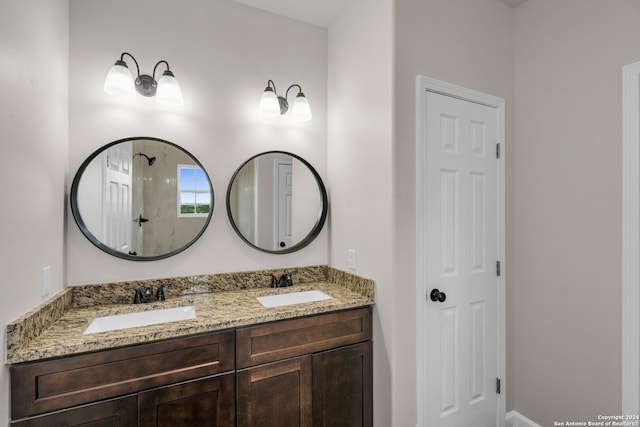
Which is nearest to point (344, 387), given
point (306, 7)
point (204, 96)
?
point (204, 96)

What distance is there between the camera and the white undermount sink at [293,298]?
1.92 metres

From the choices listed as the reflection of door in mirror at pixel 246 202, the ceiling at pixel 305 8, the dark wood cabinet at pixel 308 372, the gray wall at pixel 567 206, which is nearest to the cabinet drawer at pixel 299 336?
the dark wood cabinet at pixel 308 372

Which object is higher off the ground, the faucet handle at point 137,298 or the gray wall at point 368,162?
the gray wall at point 368,162

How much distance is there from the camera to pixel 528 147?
2037 mm

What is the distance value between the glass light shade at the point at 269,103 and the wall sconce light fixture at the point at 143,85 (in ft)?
1.58

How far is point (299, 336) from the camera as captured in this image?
64.9 inches

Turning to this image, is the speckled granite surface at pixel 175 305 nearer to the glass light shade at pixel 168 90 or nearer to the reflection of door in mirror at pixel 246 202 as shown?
the reflection of door in mirror at pixel 246 202

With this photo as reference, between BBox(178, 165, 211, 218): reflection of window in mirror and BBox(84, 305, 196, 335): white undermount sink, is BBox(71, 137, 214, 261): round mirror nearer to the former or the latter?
BBox(178, 165, 211, 218): reflection of window in mirror

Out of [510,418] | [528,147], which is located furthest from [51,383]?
[528,147]

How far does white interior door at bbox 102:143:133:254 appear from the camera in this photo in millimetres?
1767

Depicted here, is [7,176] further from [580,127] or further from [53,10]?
[580,127]

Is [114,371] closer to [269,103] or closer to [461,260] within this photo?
[269,103]

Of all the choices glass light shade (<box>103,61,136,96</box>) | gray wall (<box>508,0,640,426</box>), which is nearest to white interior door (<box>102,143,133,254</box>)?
glass light shade (<box>103,61,136,96</box>)

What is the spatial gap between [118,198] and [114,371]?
94cm
